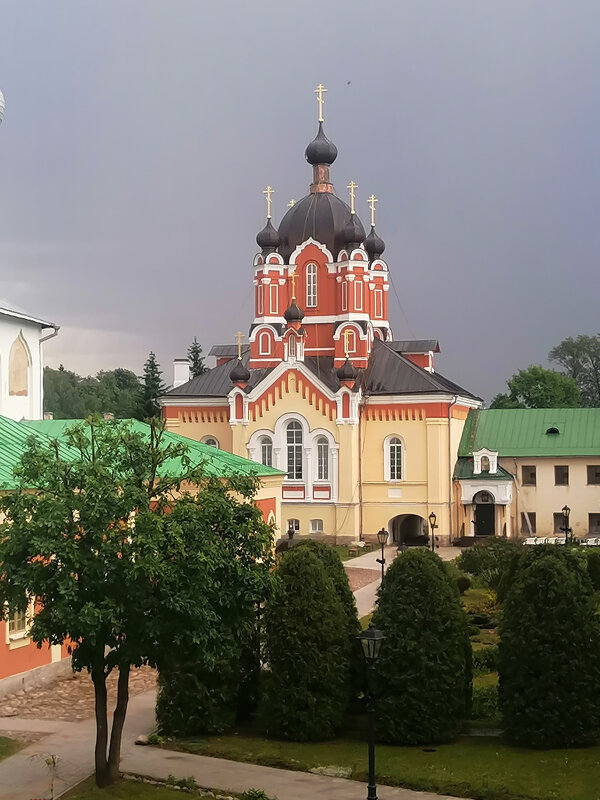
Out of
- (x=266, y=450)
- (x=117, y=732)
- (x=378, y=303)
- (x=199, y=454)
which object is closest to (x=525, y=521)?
(x=266, y=450)

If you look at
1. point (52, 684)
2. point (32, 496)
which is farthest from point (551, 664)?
point (52, 684)

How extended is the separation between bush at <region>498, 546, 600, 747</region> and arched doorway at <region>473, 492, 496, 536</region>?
28.1 metres

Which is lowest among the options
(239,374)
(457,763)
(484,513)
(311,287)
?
(457,763)

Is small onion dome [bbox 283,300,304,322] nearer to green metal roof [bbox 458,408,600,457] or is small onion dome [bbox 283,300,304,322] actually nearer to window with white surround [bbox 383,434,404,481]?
window with white surround [bbox 383,434,404,481]

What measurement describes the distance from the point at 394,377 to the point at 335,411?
2704mm

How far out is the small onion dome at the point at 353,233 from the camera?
44375 millimetres

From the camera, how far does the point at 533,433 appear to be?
4397 cm

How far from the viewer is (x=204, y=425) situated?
147 feet

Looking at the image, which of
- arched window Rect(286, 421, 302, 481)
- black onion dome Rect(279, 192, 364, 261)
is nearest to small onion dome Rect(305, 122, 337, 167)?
black onion dome Rect(279, 192, 364, 261)

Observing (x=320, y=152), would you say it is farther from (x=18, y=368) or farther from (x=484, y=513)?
(x=18, y=368)

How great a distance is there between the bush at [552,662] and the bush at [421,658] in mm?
654

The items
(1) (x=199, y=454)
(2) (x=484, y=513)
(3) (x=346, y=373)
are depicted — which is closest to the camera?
(1) (x=199, y=454)

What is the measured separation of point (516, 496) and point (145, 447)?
31458 millimetres

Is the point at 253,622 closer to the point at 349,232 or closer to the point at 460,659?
the point at 460,659
